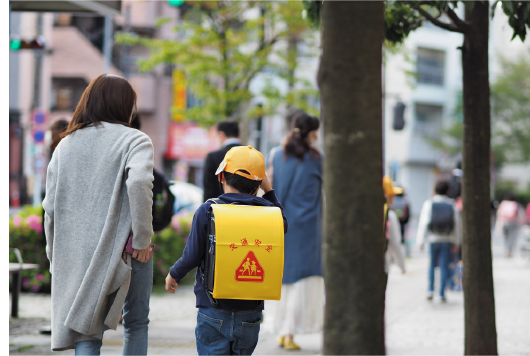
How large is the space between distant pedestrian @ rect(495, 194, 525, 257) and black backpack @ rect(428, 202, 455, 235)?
30.3 ft

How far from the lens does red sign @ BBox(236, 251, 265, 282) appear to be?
128 inches

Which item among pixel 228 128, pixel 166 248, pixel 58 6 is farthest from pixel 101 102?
pixel 166 248

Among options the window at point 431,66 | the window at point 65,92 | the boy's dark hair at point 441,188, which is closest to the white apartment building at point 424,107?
the window at point 431,66

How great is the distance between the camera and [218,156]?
21.7 feet

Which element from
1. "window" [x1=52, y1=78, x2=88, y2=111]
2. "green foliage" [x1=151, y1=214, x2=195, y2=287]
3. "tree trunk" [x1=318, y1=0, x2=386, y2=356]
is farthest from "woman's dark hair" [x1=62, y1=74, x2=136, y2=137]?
"window" [x1=52, y1=78, x2=88, y2=111]

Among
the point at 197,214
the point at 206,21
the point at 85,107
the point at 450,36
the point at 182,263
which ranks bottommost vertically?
the point at 182,263

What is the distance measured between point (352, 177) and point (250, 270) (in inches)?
35.3

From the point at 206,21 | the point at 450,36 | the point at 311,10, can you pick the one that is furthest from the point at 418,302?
the point at 450,36

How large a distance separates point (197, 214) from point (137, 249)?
39cm

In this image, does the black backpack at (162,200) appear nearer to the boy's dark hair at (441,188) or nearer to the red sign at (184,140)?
the boy's dark hair at (441,188)

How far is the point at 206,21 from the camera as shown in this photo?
16.4 m

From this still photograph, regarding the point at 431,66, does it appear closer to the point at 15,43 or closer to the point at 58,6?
the point at 15,43

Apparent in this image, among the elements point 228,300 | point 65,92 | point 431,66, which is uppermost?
point 431,66

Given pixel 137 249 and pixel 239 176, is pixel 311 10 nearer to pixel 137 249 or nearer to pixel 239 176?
pixel 239 176
